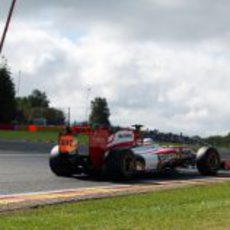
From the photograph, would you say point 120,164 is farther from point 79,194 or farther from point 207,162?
point 79,194

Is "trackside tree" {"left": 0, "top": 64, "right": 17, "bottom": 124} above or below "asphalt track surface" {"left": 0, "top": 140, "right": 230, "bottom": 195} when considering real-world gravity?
above

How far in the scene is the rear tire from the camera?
18.2 metres

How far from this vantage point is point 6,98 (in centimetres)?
9412

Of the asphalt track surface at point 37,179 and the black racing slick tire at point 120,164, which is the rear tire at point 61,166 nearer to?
the asphalt track surface at point 37,179

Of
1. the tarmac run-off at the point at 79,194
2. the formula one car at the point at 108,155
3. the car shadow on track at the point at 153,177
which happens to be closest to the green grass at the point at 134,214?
the tarmac run-off at the point at 79,194

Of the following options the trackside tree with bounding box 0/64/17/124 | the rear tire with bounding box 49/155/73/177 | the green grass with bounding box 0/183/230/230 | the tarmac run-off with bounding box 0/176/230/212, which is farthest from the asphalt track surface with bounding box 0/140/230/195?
the trackside tree with bounding box 0/64/17/124

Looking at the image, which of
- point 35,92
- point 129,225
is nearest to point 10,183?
point 129,225

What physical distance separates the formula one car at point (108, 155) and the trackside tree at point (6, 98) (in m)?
74.2

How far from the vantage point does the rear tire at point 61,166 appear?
1819cm

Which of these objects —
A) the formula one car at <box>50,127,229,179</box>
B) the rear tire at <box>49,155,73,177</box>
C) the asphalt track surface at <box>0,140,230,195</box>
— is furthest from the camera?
the rear tire at <box>49,155,73,177</box>

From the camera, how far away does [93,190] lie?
15117mm

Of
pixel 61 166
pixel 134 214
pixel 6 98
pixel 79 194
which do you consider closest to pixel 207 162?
pixel 61 166

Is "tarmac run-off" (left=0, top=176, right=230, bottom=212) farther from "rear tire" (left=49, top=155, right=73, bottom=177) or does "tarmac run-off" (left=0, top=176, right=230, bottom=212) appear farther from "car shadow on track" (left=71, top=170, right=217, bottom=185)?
"rear tire" (left=49, top=155, right=73, bottom=177)

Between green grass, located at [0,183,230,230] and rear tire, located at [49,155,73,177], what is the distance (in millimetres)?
4913
